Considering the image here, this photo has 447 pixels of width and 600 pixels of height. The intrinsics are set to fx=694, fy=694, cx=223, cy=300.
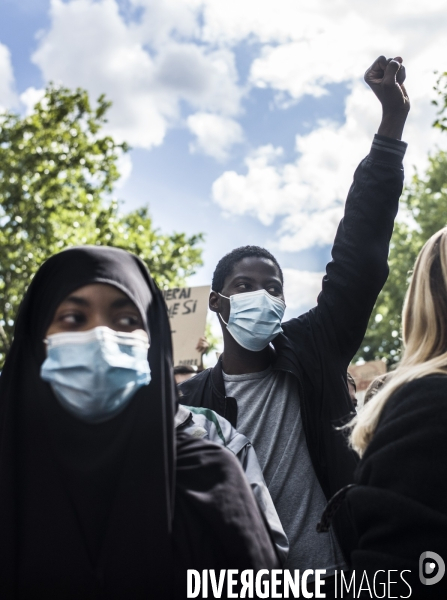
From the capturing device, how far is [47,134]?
54.1 feet

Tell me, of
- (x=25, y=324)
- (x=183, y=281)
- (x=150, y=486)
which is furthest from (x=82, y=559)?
(x=183, y=281)

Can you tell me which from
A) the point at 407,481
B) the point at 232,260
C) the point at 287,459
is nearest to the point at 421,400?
the point at 407,481

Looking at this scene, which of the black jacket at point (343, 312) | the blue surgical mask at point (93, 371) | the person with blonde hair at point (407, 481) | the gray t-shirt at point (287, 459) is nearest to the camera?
the person with blonde hair at point (407, 481)

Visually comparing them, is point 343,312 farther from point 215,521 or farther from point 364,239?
point 215,521

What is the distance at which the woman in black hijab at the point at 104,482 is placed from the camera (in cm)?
180

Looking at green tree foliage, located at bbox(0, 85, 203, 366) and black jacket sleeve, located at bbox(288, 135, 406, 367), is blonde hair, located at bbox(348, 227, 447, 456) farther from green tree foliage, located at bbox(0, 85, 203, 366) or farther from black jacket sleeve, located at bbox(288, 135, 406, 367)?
green tree foliage, located at bbox(0, 85, 203, 366)

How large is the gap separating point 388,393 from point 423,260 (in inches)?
17.6

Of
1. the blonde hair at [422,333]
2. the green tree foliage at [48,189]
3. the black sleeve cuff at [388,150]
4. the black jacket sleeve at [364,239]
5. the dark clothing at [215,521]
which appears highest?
the green tree foliage at [48,189]

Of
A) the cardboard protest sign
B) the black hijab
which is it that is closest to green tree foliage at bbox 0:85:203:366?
the cardboard protest sign

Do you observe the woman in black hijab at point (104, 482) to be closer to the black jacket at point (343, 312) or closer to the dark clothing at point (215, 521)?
the dark clothing at point (215, 521)

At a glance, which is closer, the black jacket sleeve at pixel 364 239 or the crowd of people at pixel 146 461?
the crowd of people at pixel 146 461

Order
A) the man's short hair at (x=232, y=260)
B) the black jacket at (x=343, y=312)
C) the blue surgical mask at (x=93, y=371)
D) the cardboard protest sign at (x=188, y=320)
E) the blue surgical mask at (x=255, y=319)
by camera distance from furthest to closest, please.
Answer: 1. the cardboard protest sign at (x=188, y=320)
2. the man's short hair at (x=232, y=260)
3. the blue surgical mask at (x=255, y=319)
4. the black jacket at (x=343, y=312)
5. the blue surgical mask at (x=93, y=371)

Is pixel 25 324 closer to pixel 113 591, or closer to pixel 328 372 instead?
pixel 113 591

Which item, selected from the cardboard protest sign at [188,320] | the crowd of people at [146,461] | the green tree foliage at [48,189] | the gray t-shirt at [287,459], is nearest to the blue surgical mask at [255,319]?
the gray t-shirt at [287,459]
